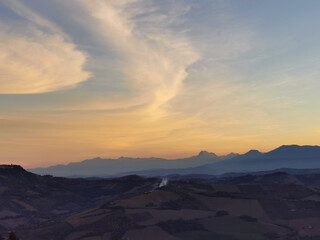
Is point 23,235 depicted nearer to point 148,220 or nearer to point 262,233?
point 148,220

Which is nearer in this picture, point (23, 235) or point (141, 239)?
point (141, 239)

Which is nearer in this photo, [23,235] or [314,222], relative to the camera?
[23,235]

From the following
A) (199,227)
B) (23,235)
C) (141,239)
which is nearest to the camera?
(141,239)

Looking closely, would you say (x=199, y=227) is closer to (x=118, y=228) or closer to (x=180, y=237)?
(x=180, y=237)

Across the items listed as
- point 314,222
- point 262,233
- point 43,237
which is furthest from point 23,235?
point 314,222

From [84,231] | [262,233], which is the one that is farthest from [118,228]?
[262,233]

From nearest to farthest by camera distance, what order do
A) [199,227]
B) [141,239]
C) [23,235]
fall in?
[141,239]
[23,235]
[199,227]

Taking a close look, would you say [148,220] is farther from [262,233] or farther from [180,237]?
[262,233]
